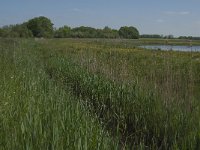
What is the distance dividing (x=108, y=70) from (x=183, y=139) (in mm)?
4050

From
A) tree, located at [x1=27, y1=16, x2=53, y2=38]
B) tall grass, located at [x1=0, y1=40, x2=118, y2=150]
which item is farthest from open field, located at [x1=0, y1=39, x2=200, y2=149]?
tree, located at [x1=27, y1=16, x2=53, y2=38]

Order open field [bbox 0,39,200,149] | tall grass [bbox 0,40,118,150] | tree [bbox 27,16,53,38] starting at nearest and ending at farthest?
tall grass [bbox 0,40,118,150]
open field [bbox 0,39,200,149]
tree [bbox 27,16,53,38]

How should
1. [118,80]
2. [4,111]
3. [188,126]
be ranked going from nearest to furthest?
1. [4,111]
2. [188,126]
3. [118,80]

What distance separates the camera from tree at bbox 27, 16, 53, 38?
97050 mm

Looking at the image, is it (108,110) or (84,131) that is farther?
(108,110)

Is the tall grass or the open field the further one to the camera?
the open field

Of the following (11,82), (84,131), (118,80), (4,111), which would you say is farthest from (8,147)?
(118,80)

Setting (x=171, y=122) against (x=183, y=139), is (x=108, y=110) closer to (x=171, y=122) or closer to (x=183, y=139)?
(x=171, y=122)

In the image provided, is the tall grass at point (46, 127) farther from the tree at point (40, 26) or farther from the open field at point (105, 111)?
the tree at point (40, 26)

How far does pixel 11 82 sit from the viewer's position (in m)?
7.55

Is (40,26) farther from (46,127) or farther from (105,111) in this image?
(46,127)

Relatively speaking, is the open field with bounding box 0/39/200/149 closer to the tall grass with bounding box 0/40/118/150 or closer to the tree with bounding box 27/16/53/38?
the tall grass with bounding box 0/40/118/150

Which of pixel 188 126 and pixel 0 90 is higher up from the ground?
pixel 0 90

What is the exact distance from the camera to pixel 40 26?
327 ft
